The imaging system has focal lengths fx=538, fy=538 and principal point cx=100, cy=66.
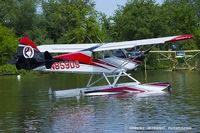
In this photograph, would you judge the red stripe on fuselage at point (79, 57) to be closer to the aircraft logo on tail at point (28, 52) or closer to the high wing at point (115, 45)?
the high wing at point (115, 45)

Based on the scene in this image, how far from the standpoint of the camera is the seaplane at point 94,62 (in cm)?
2298

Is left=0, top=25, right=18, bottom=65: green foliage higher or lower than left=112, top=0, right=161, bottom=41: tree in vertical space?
lower

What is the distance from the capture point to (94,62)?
24094mm

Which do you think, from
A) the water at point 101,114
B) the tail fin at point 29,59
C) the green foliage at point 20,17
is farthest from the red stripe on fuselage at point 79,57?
the green foliage at point 20,17

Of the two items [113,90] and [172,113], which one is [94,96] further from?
[172,113]

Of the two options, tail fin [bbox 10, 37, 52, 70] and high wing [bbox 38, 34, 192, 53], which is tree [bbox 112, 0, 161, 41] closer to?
high wing [bbox 38, 34, 192, 53]

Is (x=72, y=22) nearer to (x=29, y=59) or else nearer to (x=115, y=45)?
(x=115, y=45)

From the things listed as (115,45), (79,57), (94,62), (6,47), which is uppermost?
(6,47)

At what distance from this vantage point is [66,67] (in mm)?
23297

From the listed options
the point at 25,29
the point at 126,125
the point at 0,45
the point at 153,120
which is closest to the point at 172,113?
the point at 153,120

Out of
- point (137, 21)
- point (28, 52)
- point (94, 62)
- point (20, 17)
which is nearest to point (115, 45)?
point (94, 62)

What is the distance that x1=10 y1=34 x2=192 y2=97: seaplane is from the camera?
22984mm

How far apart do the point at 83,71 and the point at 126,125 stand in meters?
10.1

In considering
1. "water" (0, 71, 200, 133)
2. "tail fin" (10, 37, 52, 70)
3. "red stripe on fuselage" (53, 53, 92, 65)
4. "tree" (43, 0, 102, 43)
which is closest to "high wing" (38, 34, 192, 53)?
"red stripe on fuselage" (53, 53, 92, 65)
